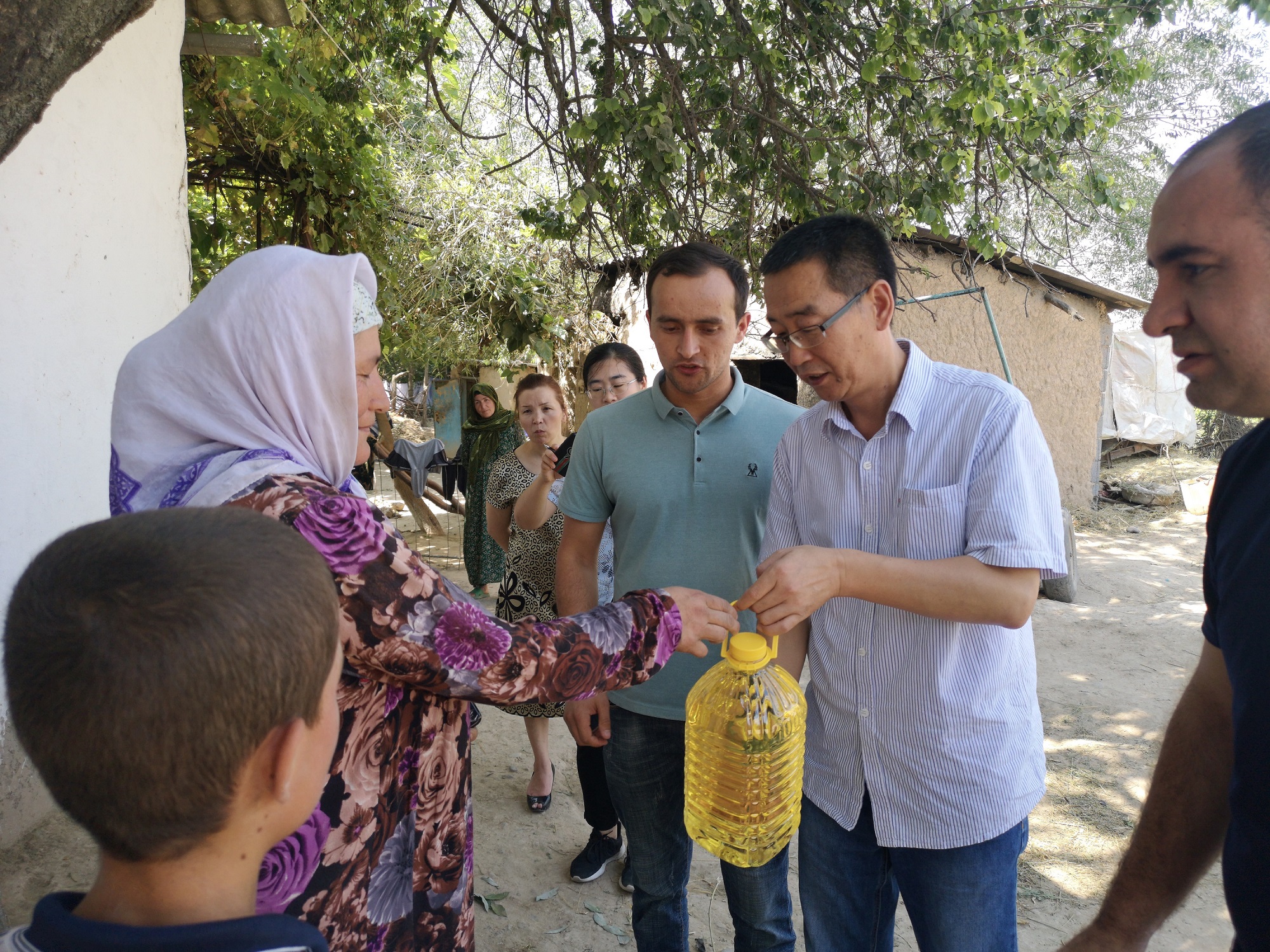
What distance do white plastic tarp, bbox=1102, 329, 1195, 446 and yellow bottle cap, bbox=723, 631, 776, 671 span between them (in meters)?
13.8

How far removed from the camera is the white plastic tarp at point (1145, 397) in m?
13.2

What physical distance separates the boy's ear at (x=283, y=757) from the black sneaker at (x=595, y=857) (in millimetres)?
3070

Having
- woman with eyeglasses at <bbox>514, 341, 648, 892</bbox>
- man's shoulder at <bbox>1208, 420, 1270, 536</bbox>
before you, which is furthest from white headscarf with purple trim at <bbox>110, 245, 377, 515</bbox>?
woman with eyeglasses at <bbox>514, 341, 648, 892</bbox>

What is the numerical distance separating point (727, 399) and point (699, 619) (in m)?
0.96

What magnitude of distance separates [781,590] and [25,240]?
347cm

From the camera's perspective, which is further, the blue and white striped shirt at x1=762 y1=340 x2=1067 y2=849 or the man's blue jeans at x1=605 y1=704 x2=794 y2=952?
the man's blue jeans at x1=605 y1=704 x2=794 y2=952

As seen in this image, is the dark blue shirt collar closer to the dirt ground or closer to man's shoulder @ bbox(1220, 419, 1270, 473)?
man's shoulder @ bbox(1220, 419, 1270, 473)

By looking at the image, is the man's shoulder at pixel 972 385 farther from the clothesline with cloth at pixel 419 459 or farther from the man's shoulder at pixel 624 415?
the clothesline with cloth at pixel 419 459

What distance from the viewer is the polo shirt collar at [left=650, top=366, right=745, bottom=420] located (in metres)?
2.54

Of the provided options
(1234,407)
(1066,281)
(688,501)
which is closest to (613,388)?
(688,501)

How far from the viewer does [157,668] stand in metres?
0.85

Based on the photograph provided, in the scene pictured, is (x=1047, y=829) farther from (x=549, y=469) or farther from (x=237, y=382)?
(x=237, y=382)

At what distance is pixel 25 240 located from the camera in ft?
10.6

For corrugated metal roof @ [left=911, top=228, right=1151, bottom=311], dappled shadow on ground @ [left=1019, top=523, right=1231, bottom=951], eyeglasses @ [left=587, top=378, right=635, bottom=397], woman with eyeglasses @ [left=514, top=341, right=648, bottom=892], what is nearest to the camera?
dappled shadow on ground @ [left=1019, top=523, right=1231, bottom=951]
